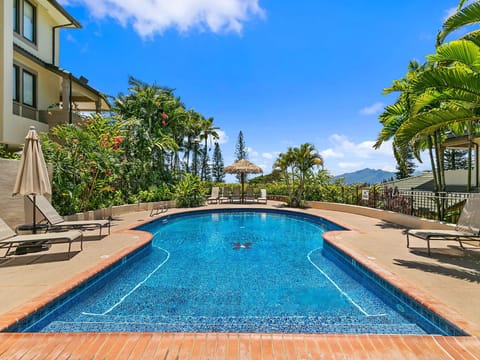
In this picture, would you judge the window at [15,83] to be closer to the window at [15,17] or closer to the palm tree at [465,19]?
the window at [15,17]

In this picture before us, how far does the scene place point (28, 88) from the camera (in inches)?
504

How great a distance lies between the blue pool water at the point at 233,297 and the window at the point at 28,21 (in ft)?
42.9

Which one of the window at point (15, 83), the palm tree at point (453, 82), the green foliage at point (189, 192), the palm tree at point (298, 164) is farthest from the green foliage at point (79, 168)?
the palm tree at point (453, 82)

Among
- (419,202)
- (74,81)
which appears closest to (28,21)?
(74,81)

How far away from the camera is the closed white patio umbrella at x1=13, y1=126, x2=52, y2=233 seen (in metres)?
5.54

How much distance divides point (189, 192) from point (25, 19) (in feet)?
38.0

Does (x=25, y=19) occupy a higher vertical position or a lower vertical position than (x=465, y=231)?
higher

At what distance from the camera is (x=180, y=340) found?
262 centimetres

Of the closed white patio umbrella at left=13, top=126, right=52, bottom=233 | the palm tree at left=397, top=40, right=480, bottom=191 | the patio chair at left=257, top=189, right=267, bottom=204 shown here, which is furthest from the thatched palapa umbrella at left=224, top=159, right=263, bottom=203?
the closed white patio umbrella at left=13, top=126, right=52, bottom=233

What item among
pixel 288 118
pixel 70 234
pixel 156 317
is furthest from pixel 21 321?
pixel 288 118

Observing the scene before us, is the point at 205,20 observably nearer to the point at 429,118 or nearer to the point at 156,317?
the point at 429,118

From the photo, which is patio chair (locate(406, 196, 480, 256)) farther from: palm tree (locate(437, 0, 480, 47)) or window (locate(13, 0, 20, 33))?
window (locate(13, 0, 20, 33))

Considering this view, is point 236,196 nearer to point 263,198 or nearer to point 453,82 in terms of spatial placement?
point 263,198

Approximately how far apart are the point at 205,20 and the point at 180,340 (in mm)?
13679
